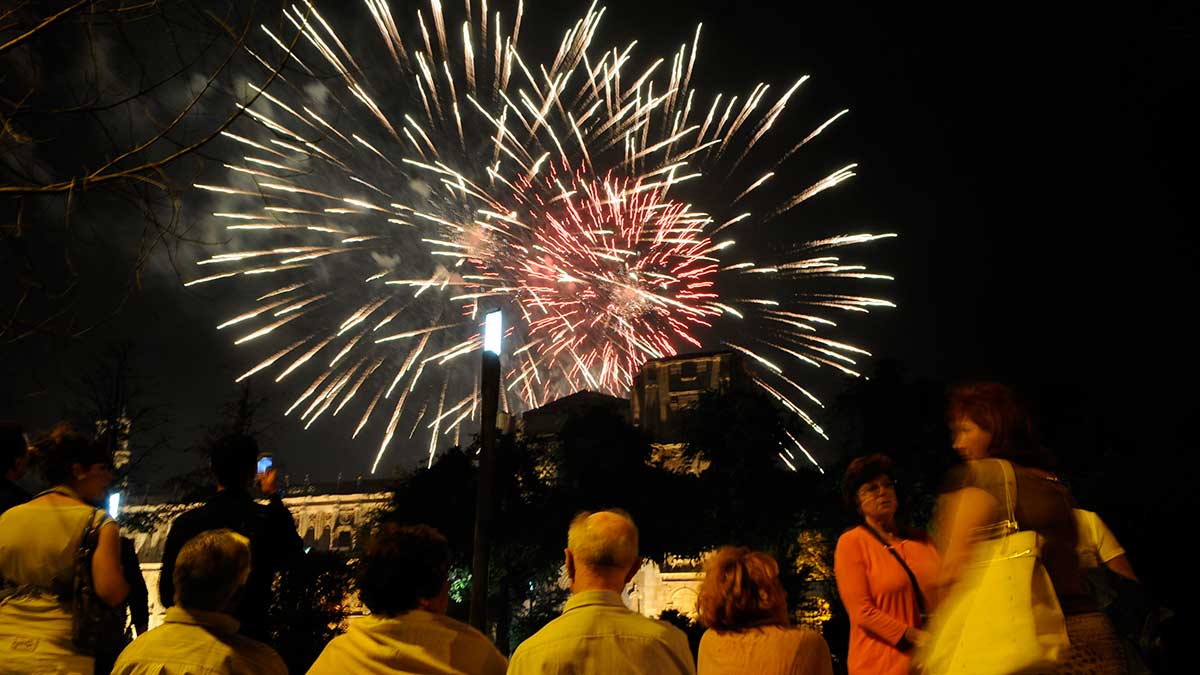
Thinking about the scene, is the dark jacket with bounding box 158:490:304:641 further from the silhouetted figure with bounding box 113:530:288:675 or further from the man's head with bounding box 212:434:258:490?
the silhouetted figure with bounding box 113:530:288:675

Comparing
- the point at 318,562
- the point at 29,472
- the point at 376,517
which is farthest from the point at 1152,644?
the point at 376,517

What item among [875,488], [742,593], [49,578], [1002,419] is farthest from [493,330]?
[1002,419]

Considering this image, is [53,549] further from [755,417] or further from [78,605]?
[755,417]

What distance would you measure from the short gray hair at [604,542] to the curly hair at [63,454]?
3039mm

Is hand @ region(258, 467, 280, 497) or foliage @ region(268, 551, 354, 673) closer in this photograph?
hand @ region(258, 467, 280, 497)

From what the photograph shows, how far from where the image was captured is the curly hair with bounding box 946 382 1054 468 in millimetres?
3549

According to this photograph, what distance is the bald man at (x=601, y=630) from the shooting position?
3.34m

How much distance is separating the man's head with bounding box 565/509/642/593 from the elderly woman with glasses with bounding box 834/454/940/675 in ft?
6.10

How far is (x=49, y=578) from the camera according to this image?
177 inches

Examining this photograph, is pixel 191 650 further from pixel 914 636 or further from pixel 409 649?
pixel 914 636

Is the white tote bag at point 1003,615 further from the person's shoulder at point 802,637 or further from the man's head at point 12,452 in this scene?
the man's head at point 12,452

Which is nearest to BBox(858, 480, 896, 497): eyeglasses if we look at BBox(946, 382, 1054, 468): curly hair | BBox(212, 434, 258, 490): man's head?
BBox(946, 382, 1054, 468): curly hair

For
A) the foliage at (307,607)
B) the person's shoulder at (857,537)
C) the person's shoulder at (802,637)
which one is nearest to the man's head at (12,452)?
the person's shoulder at (802,637)

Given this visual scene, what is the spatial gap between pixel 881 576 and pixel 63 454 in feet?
15.4
